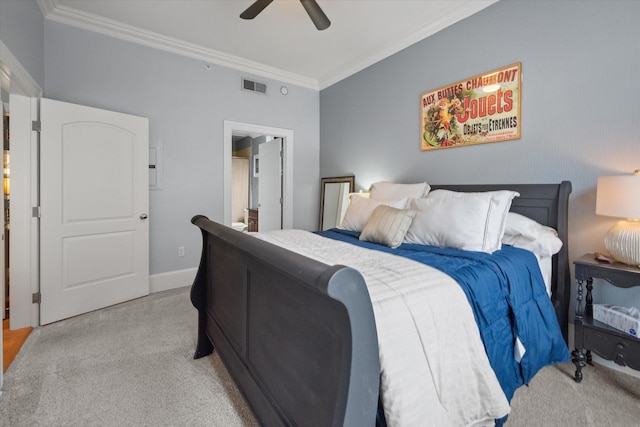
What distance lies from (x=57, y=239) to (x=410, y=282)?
3.10m

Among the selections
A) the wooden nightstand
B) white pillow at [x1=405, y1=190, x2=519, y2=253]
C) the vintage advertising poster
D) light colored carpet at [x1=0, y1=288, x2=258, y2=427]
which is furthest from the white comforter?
the vintage advertising poster

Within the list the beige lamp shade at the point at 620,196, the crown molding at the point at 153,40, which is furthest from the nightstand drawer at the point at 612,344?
the crown molding at the point at 153,40

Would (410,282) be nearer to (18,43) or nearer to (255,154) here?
(18,43)

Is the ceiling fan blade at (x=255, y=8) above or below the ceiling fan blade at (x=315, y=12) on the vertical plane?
above

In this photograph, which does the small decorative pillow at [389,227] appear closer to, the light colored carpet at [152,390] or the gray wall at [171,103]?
the light colored carpet at [152,390]

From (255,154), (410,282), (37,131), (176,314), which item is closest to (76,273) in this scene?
(176,314)

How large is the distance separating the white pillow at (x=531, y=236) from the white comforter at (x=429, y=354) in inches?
43.6

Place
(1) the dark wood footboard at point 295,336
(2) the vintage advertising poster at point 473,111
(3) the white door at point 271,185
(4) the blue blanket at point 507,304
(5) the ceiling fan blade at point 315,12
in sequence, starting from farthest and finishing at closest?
(3) the white door at point 271,185 → (2) the vintage advertising poster at point 473,111 → (5) the ceiling fan blade at point 315,12 → (4) the blue blanket at point 507,304 → (1) the dark wood footboard at point 295,336

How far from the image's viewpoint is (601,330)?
1.80m

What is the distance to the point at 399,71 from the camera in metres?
3.41

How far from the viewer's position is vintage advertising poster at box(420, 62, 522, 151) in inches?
98.0

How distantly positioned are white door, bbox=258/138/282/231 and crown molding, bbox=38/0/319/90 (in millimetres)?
950

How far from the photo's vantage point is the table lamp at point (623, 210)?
1.64 meters

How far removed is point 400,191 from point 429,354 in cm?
202
